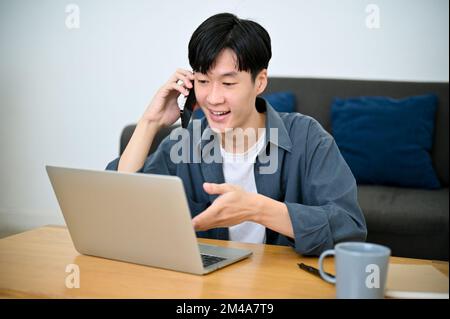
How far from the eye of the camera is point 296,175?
141 centimetres

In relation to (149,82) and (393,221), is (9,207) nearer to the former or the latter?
(149,82)

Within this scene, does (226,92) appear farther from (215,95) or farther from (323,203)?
(323,203)

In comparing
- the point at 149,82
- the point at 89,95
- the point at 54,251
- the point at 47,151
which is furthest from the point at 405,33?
the point at 54,251

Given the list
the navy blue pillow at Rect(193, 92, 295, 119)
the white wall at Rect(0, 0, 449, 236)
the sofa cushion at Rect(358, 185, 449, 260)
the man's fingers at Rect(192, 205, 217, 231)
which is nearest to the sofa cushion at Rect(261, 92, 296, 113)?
the navy blue pillow at Rect(193, 92, 295, 119)

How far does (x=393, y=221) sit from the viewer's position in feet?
7.33

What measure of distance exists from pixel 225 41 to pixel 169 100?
0.26m

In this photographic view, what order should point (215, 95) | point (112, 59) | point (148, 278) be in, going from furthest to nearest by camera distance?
point (112, 59), point (215, 95), point (148, 278)

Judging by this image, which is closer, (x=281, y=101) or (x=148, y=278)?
(x=148, y=278)

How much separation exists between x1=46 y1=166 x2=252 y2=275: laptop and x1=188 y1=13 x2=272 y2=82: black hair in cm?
42

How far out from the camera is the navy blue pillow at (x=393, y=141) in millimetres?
2549

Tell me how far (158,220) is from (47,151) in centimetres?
227

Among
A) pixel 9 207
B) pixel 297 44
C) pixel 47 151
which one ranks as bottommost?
pixel 9 207

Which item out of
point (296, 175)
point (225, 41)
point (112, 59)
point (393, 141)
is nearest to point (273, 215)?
point (296, 175)

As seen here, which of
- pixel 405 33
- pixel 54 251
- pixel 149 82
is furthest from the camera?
pixel 149 82
